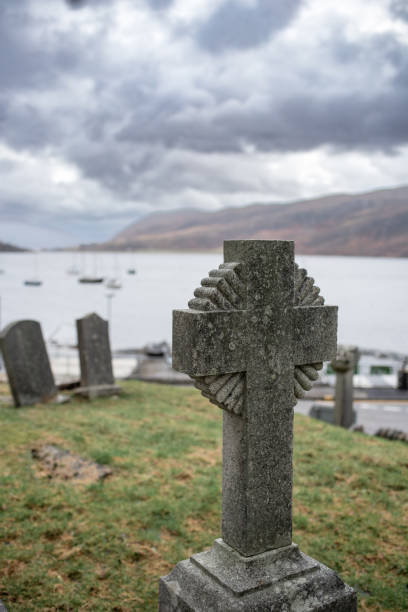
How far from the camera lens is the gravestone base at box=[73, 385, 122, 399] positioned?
11.3 metres

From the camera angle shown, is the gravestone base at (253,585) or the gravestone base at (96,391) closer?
the gravestone base at (253,585)

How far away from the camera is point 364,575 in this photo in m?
4.60

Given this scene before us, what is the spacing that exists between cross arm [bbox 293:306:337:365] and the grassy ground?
215cm

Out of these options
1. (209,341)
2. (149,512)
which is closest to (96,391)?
(149,512)

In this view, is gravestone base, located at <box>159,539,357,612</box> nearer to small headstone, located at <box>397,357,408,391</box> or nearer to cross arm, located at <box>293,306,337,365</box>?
cross arm, located at <box>293,306,337,365</box>

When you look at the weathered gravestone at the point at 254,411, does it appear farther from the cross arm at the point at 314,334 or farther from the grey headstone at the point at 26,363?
the grey headstone at the point at 26,363

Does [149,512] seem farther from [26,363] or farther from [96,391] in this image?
[96,391]

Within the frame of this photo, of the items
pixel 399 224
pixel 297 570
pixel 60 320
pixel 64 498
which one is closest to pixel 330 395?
pixel 64 498

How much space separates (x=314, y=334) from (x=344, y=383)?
29.0 feet

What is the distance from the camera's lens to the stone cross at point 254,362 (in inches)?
124

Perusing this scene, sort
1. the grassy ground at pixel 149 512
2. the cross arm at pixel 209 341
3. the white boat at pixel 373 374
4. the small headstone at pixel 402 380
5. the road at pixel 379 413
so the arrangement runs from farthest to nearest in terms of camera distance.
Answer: the white boat at pixel 373 374 → the small headstone at pixel 402 380 → the road at pixel 379 413 → the grassy ground at pixel 149 512 → the cross arm at pixel 209 341

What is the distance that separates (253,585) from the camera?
3189 millimetres

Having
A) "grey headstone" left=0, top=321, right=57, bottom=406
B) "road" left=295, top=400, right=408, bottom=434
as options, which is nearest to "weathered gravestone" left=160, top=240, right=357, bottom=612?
"grey headstone" left=0, top=321, right=57, bottom=406

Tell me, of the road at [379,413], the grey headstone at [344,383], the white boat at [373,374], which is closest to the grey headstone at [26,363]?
the grey headstone at [344,383]
